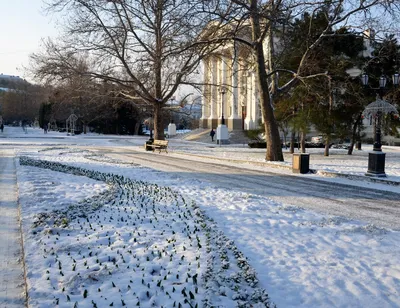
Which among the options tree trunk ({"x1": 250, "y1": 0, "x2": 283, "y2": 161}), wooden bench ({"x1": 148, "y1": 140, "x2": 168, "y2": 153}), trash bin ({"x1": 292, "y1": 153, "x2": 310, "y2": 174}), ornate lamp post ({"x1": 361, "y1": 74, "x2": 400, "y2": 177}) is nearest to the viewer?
ornate lamp post ({"x1": 361, "y1": 74, "x2": 400, "y2": 177})

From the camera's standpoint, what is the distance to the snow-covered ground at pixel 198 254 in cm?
431

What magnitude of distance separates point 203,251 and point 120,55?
25554 millimetres

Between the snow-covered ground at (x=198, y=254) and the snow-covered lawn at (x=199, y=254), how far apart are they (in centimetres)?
1

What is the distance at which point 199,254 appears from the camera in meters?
5.50

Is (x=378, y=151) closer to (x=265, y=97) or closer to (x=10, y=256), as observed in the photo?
(x=265, y=97)

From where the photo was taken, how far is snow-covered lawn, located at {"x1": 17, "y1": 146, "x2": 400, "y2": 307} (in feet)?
14.1

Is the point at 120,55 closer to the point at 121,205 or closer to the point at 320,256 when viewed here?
the point at 121,205

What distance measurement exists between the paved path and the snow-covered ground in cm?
14

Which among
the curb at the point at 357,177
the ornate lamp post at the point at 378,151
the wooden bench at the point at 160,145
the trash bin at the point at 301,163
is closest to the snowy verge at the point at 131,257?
the curb at the point at 357,177

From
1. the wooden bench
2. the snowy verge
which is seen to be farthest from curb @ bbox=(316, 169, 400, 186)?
the wooden bench

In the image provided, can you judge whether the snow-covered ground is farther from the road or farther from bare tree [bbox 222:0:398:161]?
bare tree [bbox 222:0:398:161]

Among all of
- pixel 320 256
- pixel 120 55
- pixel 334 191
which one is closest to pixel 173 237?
pixel 320 256

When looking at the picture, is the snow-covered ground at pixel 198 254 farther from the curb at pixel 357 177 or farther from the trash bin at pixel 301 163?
the trash bin at pixel 301 163

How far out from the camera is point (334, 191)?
38.1 feet
